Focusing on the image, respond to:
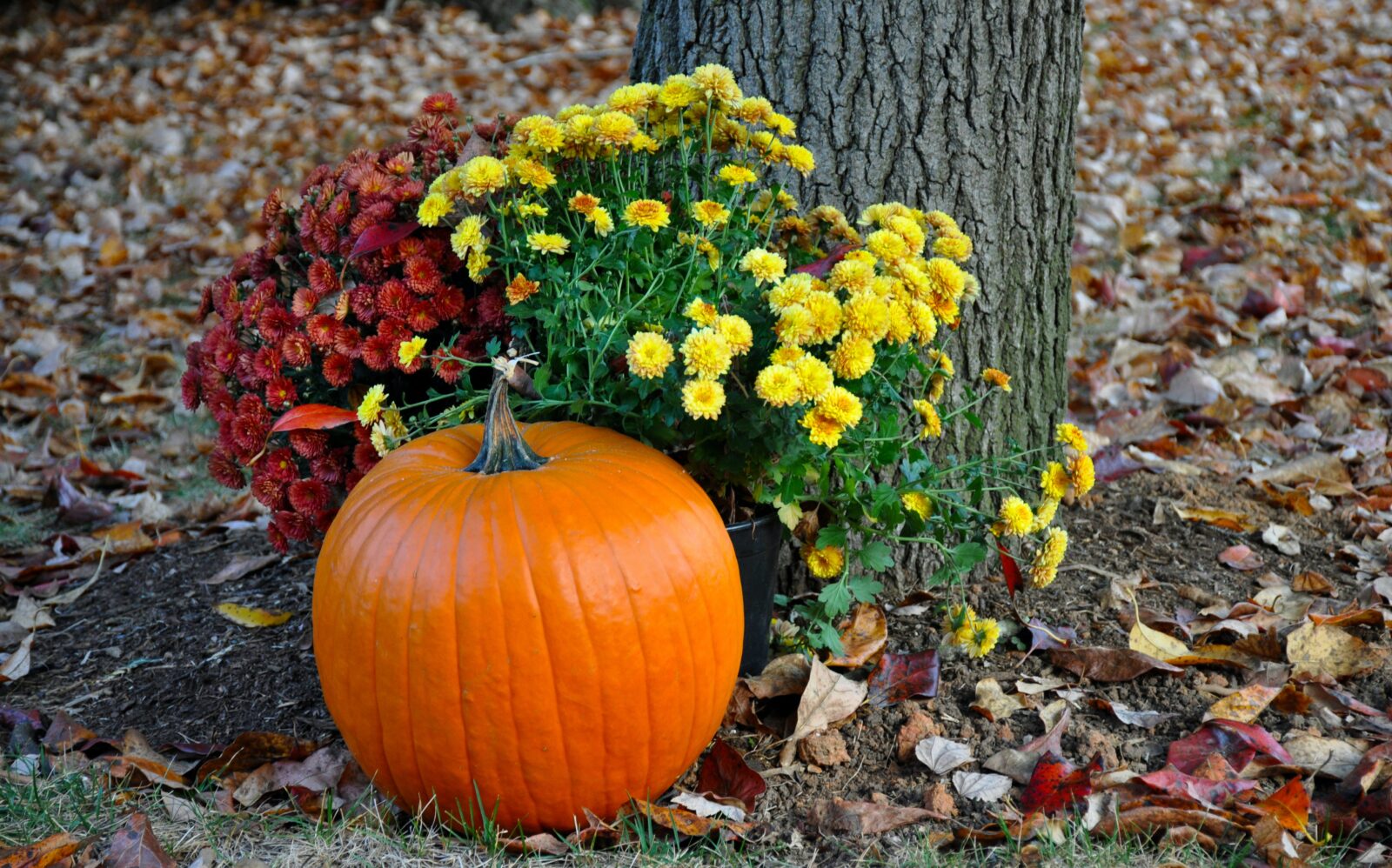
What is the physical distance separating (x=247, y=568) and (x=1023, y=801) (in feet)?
6.43

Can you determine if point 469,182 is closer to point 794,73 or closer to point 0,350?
point 794,73

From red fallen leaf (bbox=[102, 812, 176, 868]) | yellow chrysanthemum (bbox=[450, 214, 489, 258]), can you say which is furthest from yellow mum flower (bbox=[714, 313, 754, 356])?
red fallen leaf (bbox=[102, 812, 176, 868])

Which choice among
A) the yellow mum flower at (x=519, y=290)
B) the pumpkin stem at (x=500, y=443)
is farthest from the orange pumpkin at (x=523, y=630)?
the yellow mum flower at (x=519, y=290)

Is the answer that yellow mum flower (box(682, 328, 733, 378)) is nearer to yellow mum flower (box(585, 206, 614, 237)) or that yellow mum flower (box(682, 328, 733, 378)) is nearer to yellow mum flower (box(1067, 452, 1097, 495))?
yellow mum flower (box(585, 206, 614, 237))

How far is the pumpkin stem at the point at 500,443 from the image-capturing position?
6.40ft

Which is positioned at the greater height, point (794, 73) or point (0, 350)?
point (794, 73)

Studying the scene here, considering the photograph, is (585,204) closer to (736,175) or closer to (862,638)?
(736,175)

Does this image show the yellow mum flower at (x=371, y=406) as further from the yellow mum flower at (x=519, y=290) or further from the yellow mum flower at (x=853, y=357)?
the yellow mum flower at (x=853, y=357)

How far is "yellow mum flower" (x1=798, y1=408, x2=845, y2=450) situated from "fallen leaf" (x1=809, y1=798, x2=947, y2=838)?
61cm

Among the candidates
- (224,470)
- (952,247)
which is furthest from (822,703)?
(224,470)

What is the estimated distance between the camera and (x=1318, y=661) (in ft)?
7.54

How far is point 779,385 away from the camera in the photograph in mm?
1873

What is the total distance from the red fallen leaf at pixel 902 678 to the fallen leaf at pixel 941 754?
151mm

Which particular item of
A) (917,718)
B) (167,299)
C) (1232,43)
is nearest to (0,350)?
(167,299)
